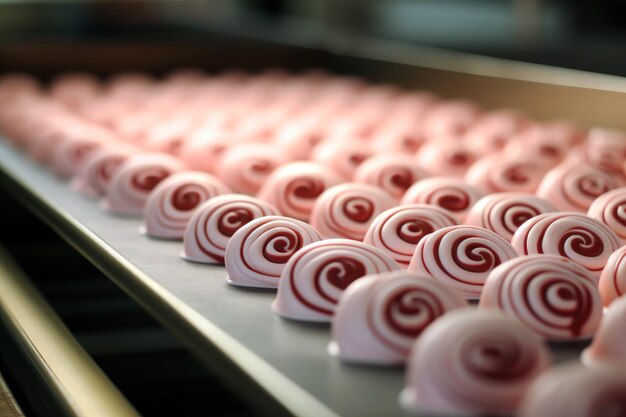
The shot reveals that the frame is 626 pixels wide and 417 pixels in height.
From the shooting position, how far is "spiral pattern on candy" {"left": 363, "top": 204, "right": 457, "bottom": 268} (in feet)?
4.49

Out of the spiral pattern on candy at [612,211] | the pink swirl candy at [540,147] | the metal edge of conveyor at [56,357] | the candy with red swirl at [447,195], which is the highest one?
the pink swirl candy at [540,147]

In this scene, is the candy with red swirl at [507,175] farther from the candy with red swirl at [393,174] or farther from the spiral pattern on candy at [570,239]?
the spiral pattern on candy at [570,239]

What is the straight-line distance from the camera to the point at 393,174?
1828 mm

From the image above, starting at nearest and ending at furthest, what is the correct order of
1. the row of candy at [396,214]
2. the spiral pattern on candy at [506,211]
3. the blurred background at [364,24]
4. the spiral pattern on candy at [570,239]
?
the row of candy at [396,214] < the spiral pattern on candy at [570,239] < the spiral pattern on candy at [506,211] < the blurred background at [364,24]

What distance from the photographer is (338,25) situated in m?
4.79

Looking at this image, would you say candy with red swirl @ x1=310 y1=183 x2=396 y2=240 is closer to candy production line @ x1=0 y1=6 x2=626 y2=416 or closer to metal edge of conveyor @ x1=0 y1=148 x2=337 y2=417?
candy production line @ x1=0 y1=6 x2=626 y2=416

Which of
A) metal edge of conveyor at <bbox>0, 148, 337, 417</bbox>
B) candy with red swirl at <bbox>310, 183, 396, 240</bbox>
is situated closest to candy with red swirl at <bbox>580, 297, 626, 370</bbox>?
metal edge of conveyor at <bbox>0, 148, 337, 417</bbox>

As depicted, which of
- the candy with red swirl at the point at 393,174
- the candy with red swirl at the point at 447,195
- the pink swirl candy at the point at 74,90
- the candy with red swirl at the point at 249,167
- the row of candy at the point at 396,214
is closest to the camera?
the row of candy at the point at 396,214

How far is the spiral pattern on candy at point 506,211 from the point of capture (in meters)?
1.45

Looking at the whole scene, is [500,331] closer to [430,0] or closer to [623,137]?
[623,137]

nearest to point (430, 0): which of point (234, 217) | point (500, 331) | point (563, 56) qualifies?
point (563, 56)

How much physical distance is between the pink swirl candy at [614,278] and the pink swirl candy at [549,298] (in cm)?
10

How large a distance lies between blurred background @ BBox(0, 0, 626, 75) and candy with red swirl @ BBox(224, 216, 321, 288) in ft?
5.69

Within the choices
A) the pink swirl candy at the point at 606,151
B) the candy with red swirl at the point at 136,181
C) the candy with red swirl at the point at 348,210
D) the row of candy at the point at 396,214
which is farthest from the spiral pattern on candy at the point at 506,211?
the candy with red swirl at the point at 136,181
